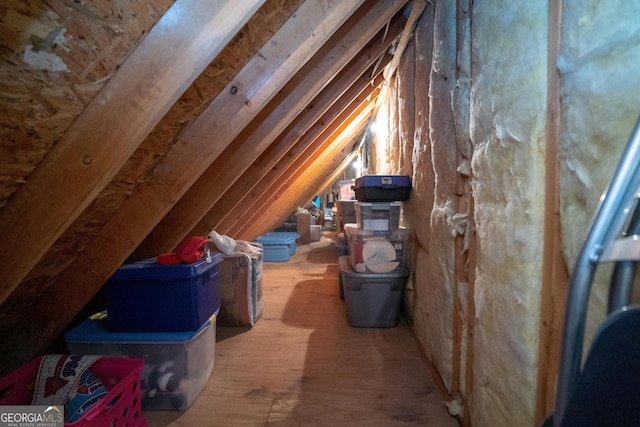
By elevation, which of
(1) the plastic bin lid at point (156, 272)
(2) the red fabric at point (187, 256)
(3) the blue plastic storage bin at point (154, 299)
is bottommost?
(3) the blue plastic storage bin at point (154, 299)

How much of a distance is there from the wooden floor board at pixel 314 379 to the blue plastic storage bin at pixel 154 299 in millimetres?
412

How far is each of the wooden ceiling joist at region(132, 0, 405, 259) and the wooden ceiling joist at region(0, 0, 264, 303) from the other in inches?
30.8

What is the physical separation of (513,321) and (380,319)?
1400 mm

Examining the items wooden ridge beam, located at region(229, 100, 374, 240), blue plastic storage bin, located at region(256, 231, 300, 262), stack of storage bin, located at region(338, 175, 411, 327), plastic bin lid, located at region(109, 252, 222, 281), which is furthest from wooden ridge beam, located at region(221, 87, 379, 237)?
blue plastic storage bin, located at region(256, 231, 300, 262)

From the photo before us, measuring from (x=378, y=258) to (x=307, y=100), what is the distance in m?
1.23

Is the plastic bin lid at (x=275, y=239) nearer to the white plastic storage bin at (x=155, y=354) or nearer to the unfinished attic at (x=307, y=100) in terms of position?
the unfinished attic at (x=307, y=100)

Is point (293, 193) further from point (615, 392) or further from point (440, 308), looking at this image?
point (615, 392)

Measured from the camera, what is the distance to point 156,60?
81cm

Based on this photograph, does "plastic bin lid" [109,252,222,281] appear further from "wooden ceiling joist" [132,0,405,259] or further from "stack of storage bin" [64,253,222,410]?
"wooden ceiling joist" [132,0,405,259]

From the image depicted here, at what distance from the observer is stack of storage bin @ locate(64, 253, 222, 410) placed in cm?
141

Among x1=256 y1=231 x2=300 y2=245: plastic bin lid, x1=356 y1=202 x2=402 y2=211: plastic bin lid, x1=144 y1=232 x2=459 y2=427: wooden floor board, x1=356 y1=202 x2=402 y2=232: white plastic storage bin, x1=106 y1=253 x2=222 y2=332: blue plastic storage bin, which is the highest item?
x1=356 y1=202 x2=402 y2=211: plastic bin lid

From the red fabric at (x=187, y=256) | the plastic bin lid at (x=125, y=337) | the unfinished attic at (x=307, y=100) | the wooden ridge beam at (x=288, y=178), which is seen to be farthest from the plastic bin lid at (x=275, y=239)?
the plastic bin lid at (x=125, y=337)

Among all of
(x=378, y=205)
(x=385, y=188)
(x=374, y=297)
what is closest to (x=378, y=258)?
(x=374, y=297)

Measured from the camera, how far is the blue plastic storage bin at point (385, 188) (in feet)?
7.45
